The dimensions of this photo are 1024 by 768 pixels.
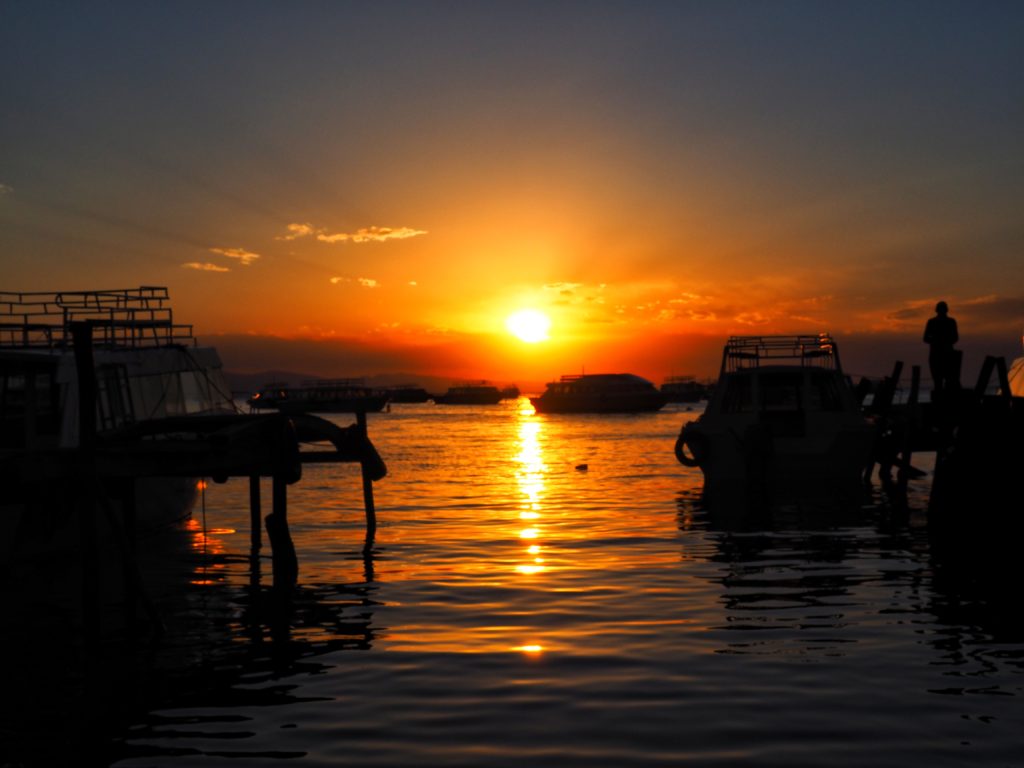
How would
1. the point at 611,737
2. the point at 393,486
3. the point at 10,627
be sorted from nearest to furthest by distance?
the point at 611,737 → the point at 10,627 → the point at 393,486

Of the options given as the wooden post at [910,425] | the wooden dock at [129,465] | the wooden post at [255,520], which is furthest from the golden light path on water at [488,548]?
the wooden post at [910,425]

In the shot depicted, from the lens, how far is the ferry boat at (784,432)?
29062mm

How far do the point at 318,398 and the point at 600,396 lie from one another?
46.1 meters

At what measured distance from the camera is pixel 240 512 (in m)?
30.5

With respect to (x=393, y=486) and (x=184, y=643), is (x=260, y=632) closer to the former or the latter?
(x=184, y=643)

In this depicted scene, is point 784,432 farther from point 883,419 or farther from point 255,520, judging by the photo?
point 255,520

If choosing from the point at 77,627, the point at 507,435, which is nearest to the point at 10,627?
the point at 77,627

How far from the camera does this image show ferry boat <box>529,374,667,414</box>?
136 metres

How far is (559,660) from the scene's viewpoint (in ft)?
39.2

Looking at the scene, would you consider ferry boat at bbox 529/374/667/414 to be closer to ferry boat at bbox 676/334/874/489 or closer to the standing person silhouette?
ferry boat at bbox 676/334/874/489

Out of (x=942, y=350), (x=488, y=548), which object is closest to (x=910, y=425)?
(x=942, y=350)

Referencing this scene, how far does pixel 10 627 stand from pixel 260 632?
11.8 feet

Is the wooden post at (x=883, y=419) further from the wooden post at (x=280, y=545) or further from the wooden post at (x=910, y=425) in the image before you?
the wooden post at (x=280, y=545)

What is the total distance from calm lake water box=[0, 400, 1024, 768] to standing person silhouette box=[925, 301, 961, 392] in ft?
10.7
